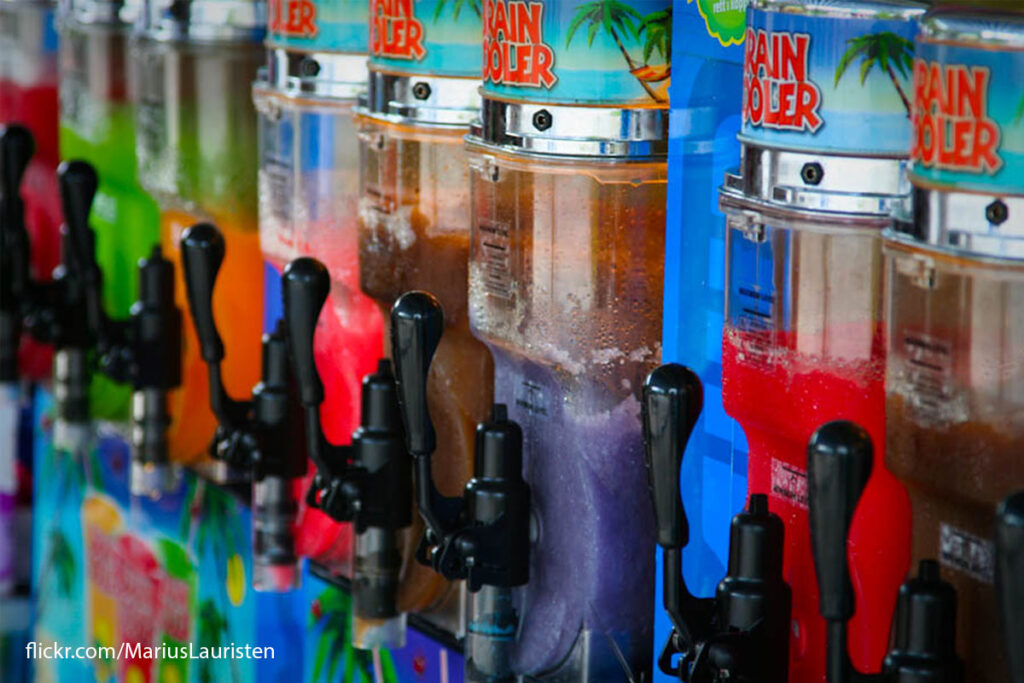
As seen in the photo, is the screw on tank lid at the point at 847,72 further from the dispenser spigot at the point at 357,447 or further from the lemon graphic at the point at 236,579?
the lemon graphic at the point at 236,579

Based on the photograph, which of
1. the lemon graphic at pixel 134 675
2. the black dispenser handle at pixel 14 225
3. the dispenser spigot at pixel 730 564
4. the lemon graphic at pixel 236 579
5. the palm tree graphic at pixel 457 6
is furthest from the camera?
the lemon graphic at pixel 134 675

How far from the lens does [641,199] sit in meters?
1.44

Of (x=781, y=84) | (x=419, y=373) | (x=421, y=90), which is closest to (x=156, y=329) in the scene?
(x=421, y=90)

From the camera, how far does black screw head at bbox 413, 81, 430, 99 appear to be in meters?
1.65

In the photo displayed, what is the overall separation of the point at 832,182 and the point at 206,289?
915 mm

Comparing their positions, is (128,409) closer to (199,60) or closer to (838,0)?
(199,60)

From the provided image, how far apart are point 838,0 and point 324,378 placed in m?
0.93

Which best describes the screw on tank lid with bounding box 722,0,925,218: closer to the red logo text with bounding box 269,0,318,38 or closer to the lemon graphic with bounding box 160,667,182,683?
the red logo text with bounding box 269,0,318,38

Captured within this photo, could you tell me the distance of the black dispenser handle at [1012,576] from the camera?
3.30ft

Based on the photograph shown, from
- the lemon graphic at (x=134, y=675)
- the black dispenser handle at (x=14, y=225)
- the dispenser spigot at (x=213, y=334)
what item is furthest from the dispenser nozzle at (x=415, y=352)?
the lemon graphic at (x=134, y=675)

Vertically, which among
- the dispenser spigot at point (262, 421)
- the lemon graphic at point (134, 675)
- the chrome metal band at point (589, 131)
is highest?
the chrome metal band at point (589, 131)

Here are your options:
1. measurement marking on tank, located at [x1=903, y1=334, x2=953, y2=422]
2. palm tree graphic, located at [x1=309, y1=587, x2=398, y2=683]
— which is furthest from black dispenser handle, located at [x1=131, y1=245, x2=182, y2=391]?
measurement marking on tank, located at [x1=903, y1=334, x2=953, y2=422]

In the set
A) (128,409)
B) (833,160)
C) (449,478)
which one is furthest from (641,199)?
(128,409)

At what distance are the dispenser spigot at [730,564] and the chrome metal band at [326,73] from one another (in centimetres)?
73
